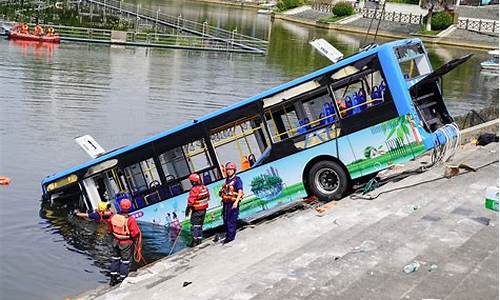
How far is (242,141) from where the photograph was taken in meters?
16.9

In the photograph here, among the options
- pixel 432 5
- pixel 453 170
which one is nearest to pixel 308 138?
pixel 453 170

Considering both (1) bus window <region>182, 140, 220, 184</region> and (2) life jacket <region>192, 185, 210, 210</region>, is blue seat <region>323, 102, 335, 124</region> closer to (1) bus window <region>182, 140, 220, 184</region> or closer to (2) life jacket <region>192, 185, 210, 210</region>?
(1) bus window <region>182, 140, 220, 184</region>

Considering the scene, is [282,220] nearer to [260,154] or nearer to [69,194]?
[260,154]

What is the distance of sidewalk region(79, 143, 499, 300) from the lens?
10578 mm

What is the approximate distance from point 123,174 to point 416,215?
7318mm

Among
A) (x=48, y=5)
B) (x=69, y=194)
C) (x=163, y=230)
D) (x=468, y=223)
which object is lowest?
(x=468, y=223)

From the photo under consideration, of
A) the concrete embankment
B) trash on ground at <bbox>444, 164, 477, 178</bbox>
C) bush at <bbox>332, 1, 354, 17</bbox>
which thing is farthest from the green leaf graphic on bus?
bush at <bbox>332, 1, 354, 17</bbox>

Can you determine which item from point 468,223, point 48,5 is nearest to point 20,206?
point 468,223

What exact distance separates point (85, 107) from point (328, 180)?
19442 millimetres

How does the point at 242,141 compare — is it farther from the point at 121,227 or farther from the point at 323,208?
the point at 121,227

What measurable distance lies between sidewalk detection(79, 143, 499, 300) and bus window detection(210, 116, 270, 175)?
5.44 feet

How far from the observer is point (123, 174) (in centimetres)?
1800

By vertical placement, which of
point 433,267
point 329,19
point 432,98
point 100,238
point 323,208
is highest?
point 329,19

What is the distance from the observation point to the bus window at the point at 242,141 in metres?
16.5
